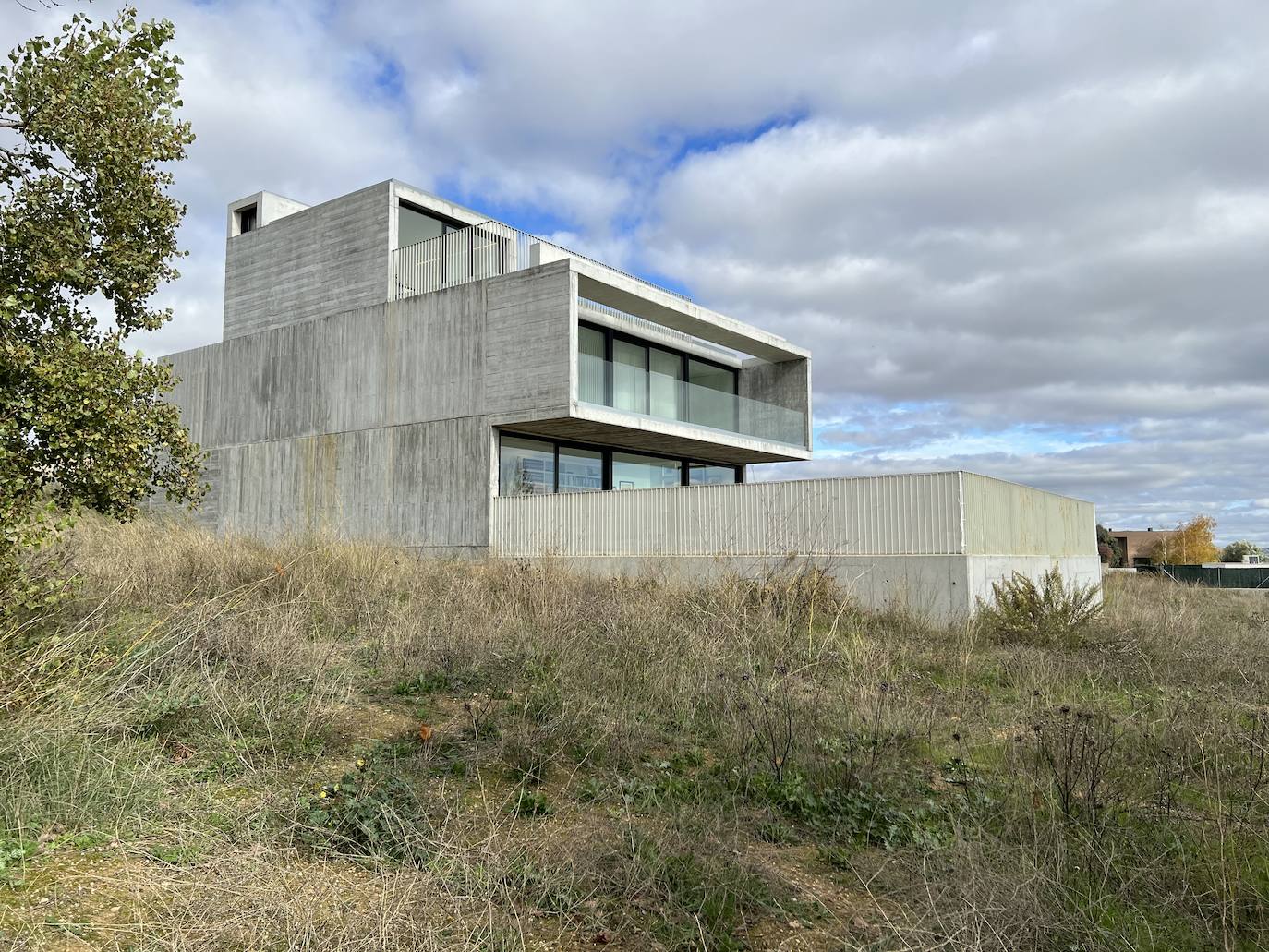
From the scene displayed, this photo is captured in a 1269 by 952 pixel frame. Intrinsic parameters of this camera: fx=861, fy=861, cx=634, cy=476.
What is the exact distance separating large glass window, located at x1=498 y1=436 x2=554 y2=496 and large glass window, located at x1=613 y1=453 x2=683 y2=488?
2.52 metres

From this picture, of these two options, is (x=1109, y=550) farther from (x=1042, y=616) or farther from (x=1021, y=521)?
(x=1042, y=616)

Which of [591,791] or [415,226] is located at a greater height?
[415,226]

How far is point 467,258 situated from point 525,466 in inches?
201

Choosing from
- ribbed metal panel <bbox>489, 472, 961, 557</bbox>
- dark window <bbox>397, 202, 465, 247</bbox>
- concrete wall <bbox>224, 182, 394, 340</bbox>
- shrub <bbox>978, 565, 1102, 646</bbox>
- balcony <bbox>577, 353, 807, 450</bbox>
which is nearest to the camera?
shrub <bbox>978, 565, 1102, 646</bbox>

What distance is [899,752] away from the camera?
17.9 feet

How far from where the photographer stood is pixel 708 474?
86.7ft

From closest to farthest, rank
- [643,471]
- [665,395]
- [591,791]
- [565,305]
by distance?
1. [591,791]
2. [565,305]
3. [665,395]
4. [643,471]

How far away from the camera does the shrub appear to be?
10.7 m

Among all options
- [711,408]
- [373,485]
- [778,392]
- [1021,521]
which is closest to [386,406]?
[373,485]

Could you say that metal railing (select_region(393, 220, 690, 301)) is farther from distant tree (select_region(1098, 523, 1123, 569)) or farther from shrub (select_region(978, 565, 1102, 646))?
distant tree (select_region(1098, 523, 1123, 569))

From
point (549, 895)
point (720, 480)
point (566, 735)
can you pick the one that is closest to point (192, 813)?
point (549, 895)

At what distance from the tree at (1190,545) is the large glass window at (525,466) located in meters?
53.0

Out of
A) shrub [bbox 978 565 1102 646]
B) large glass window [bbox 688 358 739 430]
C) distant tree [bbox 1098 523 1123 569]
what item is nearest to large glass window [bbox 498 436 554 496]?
large glass window [bbox 688 358 739 430]

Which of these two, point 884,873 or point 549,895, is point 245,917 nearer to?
point 549,895
